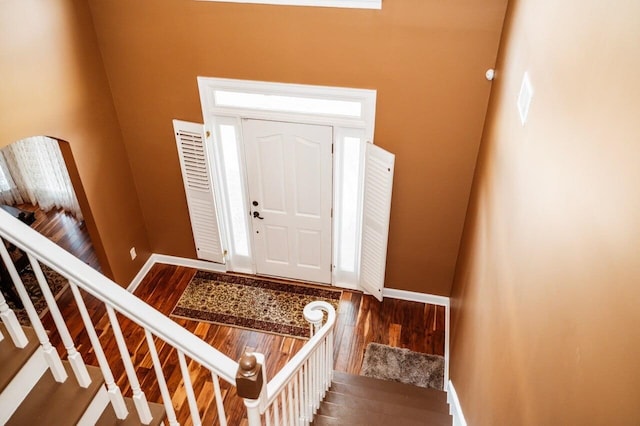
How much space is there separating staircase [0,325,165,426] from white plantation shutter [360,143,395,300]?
10.4 feet

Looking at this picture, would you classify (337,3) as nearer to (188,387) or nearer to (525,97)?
(525,97)

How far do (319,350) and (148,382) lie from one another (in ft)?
6.45

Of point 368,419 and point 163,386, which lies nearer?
point 163,386

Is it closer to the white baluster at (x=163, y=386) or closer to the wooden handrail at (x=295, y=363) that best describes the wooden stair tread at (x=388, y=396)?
the wooden handrail at (x=295, y=363)

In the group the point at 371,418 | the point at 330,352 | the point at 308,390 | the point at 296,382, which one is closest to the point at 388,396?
the point at 371,418

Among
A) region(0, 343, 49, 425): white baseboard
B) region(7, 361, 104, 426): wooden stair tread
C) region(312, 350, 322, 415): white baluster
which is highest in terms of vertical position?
region(0, 343, 49, 425): white baseboard

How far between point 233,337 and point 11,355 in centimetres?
329

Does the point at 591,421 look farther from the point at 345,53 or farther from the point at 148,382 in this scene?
the point at 148,382

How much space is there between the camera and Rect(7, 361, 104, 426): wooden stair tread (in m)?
2.16

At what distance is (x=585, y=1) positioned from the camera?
2.04 meters

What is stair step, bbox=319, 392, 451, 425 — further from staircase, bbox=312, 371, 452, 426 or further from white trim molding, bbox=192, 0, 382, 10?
white trim molding, bbox=192, 0, 382, 10

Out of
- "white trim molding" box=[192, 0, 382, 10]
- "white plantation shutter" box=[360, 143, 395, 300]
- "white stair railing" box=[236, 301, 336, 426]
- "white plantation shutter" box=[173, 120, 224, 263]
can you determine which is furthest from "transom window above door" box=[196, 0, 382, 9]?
"white stair railing" box=[236, 301, 336, 426]

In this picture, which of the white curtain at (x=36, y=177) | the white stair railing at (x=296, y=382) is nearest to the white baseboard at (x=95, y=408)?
the white stair railing at (x=296, y=382)

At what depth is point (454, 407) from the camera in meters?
4.23
